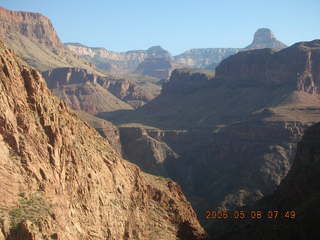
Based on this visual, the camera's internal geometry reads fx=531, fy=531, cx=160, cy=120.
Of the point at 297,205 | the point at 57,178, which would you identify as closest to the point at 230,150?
the point at 297,205

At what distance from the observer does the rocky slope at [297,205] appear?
5306cm

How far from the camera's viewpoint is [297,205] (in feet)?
208

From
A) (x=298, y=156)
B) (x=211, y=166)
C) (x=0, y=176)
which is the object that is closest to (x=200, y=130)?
(x=211, y=166)

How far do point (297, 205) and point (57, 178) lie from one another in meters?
33.2

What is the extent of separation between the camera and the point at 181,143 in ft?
613

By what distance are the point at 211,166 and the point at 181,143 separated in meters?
28.2

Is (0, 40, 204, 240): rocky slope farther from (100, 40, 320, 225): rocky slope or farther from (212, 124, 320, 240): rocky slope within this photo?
(100, 40, 320, 225): rocky slope

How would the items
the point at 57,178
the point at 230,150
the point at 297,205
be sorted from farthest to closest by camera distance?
1. the point at 230,150
2. the point at 297,205
3. the point at 57,178

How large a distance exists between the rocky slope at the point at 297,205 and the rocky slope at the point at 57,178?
362 inches

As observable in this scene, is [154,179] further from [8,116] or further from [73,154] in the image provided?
[8,116]
